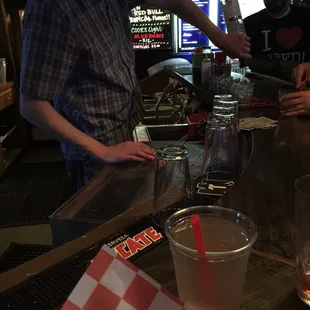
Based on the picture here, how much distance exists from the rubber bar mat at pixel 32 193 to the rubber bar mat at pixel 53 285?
237 centimetres

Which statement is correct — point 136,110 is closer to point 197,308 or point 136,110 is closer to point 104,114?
point 104,114

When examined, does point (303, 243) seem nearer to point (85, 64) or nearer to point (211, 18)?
point (85, 64)

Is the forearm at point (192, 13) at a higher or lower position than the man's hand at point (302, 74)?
higher

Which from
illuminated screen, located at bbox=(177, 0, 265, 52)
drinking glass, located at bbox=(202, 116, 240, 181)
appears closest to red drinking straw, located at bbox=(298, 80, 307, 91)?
drinking glass, located at bbox=(202, 116, 240, 181)

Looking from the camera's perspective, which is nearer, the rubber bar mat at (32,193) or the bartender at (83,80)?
the bartender at (83,80)

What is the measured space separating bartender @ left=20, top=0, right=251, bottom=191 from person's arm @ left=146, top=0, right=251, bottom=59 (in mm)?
290

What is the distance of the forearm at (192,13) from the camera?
6.25ft

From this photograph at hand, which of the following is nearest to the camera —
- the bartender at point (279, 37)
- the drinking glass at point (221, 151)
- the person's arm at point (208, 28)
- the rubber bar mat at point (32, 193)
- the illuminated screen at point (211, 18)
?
the drinking glass at point (221, 151)

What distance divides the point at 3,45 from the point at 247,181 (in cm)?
393

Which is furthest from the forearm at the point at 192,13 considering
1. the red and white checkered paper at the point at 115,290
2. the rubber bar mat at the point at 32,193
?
the rubber bar mat at the point at 32,193

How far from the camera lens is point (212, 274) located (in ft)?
1.75

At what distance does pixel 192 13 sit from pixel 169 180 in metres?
1.29

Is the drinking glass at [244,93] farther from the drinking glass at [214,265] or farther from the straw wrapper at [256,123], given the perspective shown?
the drinking glass at [214,265]

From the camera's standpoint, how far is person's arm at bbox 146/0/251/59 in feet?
6.23
